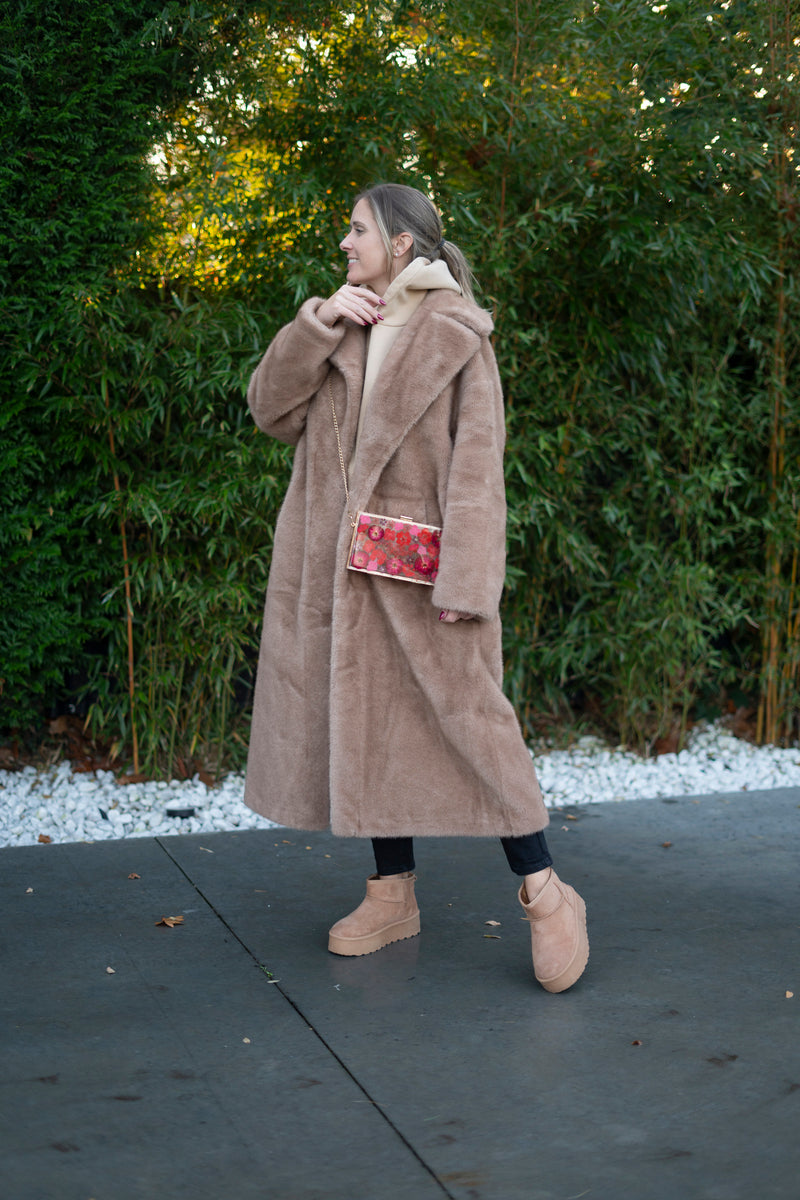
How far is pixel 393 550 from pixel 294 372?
15.3 inches

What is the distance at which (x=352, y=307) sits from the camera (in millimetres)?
2113

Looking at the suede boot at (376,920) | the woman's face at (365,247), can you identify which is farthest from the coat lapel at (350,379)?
the suede boot at (376,920)

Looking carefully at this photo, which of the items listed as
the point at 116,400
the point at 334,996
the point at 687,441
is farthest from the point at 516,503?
the point at 334,996

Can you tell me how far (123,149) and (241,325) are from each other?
0.64 meters

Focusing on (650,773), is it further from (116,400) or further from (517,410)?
(116,400)

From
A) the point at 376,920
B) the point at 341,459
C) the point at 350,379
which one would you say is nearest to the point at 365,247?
the point at 350,379

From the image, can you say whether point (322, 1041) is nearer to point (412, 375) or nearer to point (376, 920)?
point (376, 920)

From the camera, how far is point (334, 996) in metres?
2.12

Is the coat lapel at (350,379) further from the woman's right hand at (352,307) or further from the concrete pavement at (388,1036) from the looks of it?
the concrete pavement at (388,1036)

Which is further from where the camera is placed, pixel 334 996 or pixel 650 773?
pixel 650 773

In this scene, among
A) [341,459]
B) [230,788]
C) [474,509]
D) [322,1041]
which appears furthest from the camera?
[230,788]

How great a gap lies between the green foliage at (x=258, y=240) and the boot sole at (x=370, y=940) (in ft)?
4.50

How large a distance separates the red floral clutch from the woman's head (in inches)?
19.3

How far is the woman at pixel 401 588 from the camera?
6.90 feet
